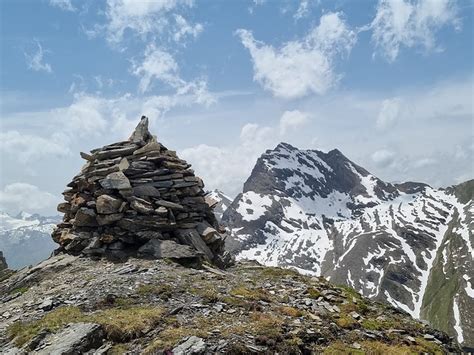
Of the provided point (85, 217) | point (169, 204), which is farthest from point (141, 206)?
point (85, 217)

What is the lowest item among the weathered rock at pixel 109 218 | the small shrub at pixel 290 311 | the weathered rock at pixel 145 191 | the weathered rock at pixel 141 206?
the small shrub at pixel 290 311

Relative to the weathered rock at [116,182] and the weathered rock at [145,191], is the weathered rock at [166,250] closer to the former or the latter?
the weathered rock at [145,191]

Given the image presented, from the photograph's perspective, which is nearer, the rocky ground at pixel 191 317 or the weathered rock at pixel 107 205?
the rocky ground at pixel 191 317

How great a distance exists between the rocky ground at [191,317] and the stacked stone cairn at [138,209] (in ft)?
9.75

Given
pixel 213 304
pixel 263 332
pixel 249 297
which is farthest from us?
pixel 249 297

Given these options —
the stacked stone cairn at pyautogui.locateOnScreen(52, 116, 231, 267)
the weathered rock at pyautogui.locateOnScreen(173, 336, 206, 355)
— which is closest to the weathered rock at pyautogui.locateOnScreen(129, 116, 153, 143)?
the stacked stone cairn at pyautogui.locateOnScreen(52, 116, 231, 267)

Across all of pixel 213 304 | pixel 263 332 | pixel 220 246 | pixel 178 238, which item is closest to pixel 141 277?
pixel 213 304

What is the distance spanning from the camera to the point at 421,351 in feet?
64.5

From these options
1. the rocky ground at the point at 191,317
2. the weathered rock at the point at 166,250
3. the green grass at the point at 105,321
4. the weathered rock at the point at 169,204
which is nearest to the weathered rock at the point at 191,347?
the rocky ground at the point at 191,317

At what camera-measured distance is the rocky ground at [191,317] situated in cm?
1780

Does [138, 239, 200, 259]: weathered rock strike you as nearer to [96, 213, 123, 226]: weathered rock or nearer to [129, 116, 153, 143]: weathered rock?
[96, 213, 123, 226]: weathered rock

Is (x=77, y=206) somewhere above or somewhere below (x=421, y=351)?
above

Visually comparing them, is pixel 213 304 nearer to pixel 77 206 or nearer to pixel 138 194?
pixel 138 194

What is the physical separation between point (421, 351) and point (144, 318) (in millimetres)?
13315
